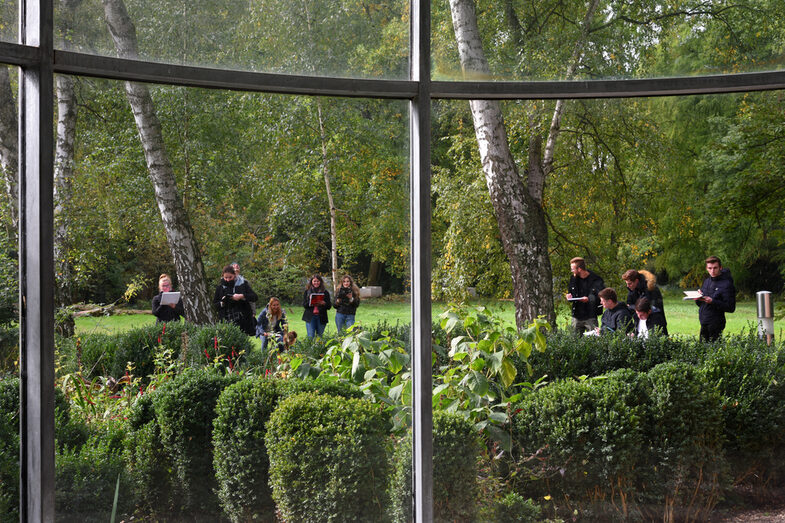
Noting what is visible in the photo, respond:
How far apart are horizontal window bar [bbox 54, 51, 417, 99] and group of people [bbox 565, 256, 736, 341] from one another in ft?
7.30

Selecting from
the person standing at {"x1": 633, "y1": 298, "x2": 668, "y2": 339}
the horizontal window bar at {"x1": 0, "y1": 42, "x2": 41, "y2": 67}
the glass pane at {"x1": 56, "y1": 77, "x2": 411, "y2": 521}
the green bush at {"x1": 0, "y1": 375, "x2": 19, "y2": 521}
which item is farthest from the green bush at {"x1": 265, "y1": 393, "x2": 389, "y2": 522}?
the person standing at {"x1": 633, "y1": 298, "x2": 668, "y2": 339}

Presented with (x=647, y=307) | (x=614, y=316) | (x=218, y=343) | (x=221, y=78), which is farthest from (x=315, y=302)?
(x=647, y=307)

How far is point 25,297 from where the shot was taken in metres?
2.14

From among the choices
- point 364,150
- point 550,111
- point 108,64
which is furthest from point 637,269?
point 108,64

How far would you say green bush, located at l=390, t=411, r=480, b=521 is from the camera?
3.06 meters

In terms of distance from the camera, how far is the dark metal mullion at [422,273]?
256cm

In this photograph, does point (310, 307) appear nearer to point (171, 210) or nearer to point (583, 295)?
point (171, 210)

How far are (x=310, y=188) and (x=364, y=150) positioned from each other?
291 mm

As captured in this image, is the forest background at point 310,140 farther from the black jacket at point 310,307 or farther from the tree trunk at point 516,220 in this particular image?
the tree trunk at point 516,220

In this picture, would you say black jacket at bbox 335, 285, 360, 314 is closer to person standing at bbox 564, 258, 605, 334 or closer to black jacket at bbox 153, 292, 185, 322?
black jacket at bbox 153, 292, 185, 322

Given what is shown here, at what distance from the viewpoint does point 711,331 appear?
13.4 ft

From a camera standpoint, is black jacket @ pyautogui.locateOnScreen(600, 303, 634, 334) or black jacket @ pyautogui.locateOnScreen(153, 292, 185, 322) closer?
black jacket @ pyautogui.locateOnScreen(153, 292, 185, 322)

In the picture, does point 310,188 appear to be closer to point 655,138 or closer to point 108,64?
point 108,64

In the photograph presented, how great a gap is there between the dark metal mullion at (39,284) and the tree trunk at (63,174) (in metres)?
0.50
